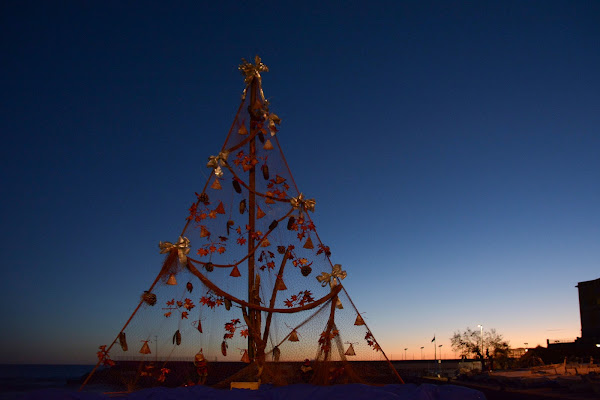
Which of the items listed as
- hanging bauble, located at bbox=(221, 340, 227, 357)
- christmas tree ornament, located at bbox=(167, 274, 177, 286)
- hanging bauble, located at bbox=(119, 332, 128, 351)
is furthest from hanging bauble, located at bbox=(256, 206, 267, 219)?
hanging bauble, located at bbox=(119, 332, 128, 351)

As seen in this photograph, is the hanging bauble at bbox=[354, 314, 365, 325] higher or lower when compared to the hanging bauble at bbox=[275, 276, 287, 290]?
lower

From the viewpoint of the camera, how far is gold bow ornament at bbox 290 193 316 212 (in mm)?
6867

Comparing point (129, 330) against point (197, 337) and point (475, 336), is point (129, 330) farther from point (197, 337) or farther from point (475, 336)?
point (475, 336)

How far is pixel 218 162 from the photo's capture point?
22.0 feet

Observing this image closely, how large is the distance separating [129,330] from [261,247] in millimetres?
1933

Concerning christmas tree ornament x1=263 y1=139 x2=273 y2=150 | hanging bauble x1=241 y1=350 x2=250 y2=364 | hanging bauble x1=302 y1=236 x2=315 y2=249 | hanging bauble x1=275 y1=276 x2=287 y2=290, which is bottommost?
hanging bauble x1=241 y1=350 x2=250 y2=364

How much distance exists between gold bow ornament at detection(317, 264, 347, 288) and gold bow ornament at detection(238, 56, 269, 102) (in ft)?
8.79

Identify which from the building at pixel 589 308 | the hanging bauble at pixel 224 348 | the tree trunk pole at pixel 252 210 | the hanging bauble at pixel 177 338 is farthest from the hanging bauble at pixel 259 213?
the building at pixel 589 308

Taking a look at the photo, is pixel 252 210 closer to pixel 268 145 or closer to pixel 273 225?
pixel 273 225

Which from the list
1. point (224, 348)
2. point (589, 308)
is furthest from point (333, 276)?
point (589, 308)

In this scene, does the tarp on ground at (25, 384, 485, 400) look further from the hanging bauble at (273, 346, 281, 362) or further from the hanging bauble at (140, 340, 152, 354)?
the hanging bauble at (273, 346, 281, 362)

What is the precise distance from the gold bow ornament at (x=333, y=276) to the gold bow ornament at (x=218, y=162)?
76.8 inches

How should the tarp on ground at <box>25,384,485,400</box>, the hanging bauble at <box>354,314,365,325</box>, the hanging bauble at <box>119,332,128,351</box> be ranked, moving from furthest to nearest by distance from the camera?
the hanging bauble at <box>354,314,365,325</box> < the hanging bauble at <box>119,332,128,351</box> < the tarp on ground at <box>25,384,485,400</box>

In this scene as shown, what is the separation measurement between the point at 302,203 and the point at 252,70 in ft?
6.88
